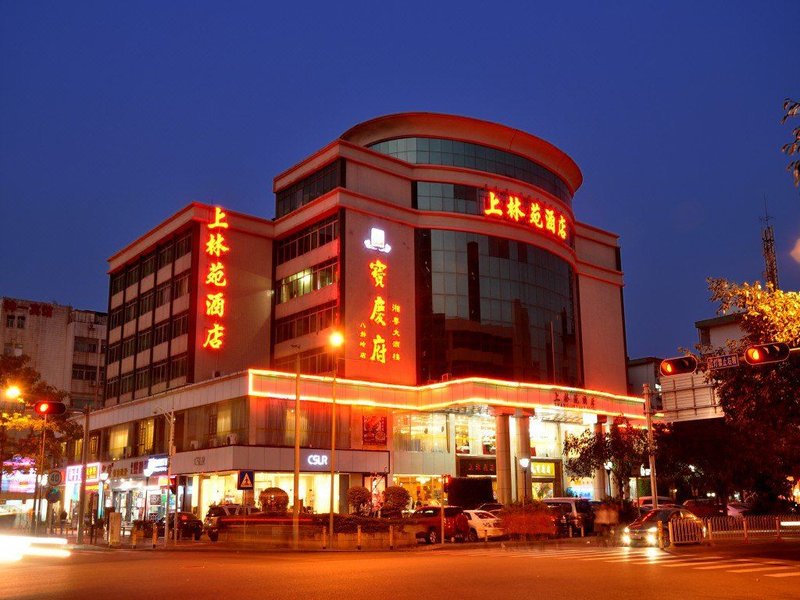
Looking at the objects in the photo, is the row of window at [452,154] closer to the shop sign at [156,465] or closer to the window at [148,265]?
the window at [148,265]

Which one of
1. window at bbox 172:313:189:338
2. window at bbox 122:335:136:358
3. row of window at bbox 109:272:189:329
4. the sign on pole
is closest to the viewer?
the sign on pole

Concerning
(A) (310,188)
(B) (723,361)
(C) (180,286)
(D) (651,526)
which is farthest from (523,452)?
(B) (723,361)

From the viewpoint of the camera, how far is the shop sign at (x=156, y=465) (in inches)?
2435

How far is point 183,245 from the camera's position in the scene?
2817 inches

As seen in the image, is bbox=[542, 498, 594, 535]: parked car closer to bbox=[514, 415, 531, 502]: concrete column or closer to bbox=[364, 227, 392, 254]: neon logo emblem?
bbox=[514, 415, 531, 502]: concrete column

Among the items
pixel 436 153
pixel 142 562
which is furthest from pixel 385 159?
pixel 142 562

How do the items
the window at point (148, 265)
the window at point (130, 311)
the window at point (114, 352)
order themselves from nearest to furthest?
the window at point (148, 265) → the window at point (130, 311) → the window at point (114, 352)

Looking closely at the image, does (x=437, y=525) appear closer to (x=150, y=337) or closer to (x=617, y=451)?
(x=617, y=451)

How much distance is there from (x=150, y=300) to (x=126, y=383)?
895 centimetres

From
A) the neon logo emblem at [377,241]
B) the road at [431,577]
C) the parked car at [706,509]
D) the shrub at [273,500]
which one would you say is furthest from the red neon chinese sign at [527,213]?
the road at [431,577]

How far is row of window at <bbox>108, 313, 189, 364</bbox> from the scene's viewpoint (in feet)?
229

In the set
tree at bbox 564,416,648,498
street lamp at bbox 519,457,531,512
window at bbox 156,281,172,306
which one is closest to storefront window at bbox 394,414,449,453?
street lamp at bbox 519,457,531,512

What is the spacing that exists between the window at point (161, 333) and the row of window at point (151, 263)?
5468 millimetres

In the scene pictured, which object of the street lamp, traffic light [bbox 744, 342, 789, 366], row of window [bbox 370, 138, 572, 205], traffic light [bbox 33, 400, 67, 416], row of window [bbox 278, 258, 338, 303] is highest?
row of window [bbox 370, 138, 572, 205]
